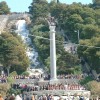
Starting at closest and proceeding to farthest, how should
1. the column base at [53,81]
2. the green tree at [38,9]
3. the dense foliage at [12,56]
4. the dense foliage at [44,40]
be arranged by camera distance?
the column base at [53,81] → the dense foliage at [44,40] → the dense foliage at [12,56] → the green tree at [38,9]

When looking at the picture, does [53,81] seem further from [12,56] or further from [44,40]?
[44,40]

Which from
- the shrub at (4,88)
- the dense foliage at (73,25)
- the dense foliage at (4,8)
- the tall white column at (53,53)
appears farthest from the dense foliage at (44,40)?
the shrub at (4,88)

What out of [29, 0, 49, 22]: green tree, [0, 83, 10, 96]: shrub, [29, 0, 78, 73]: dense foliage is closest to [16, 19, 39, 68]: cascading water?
[29, 0, 78, 73]: dense foliage

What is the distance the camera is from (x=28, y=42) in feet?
271

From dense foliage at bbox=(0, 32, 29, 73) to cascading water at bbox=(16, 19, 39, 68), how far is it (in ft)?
18.7

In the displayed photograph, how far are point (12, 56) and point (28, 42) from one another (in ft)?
45.0

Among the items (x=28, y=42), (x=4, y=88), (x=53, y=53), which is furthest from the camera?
(x=28, y=42)

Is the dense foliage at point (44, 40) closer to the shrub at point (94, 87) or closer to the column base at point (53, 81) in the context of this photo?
the column base at point (53, 81)

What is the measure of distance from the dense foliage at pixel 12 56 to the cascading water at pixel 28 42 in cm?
570

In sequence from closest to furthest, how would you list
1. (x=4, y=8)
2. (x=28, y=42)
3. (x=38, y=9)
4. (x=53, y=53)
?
1. (x=53, y=53)
2. (x=28, y=42)
3. (x=38, y=9)
4. (x=4, y=8)

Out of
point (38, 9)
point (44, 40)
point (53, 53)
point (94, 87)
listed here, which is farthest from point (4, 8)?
point (94, 87)

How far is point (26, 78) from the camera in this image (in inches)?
2424

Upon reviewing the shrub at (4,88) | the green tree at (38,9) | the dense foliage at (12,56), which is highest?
the green tree at (38,9)

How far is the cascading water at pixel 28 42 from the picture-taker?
7681 centimetres
